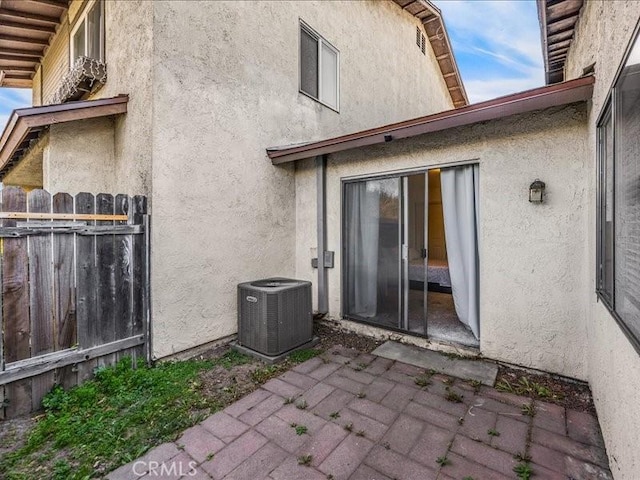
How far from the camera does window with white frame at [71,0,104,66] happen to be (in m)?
5.07

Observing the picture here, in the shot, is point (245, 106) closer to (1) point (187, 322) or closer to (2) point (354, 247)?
(2) point (354, 247)

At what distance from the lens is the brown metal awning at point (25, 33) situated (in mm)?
5863

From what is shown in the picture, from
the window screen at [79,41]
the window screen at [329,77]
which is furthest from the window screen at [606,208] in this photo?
the window screen at [79,41]

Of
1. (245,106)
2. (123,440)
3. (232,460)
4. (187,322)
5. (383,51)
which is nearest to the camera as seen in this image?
(232,460)

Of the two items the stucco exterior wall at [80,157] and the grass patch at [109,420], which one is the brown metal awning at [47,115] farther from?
the grass patch at [109,420]

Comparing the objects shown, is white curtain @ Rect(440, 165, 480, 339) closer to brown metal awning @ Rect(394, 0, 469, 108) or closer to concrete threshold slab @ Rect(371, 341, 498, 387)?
concrete threshold slab @ Rect(371, 341, 498, 387)

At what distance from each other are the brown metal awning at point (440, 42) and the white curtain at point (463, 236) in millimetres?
7777

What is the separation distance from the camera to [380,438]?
2.60m

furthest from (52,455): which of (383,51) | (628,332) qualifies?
(383,51)

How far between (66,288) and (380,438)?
11.5ft

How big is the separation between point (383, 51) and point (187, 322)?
867 centimetres

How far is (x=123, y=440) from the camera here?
2.57 metres

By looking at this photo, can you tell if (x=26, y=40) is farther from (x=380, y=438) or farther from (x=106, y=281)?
(x=380, y=438)

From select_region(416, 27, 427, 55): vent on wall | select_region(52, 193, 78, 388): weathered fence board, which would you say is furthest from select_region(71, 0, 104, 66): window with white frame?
select_region(416, 27, 427, 55): vent on wall
